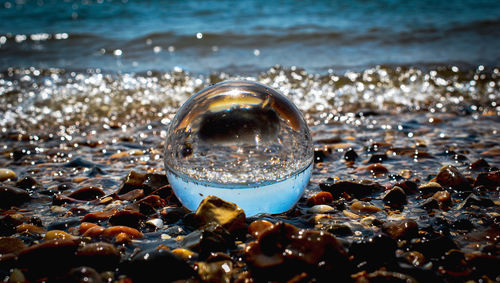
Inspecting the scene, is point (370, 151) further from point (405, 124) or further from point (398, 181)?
point (405, 124)

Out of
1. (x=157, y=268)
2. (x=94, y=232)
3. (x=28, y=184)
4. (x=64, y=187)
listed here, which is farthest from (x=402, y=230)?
(x=28, y=184)

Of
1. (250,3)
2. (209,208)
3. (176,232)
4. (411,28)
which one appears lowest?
(176,232)

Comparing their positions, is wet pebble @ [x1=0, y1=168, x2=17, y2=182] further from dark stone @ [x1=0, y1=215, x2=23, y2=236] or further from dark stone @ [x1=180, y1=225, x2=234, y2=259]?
dark stone @ [x1=180, y1=225, x2=234, y2=259]

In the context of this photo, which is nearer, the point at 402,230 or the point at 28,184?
the point at 402,230

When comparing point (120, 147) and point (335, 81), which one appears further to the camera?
point (335, 81)

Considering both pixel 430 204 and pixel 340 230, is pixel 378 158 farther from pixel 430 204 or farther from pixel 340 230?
pixel 340 230

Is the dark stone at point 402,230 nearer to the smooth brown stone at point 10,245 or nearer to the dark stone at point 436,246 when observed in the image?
the dark stone at point 436,246

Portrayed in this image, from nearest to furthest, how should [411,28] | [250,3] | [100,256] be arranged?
[100,256], [411,28], [250,3]

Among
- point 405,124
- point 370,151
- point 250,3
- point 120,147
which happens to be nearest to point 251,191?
point 370,151
